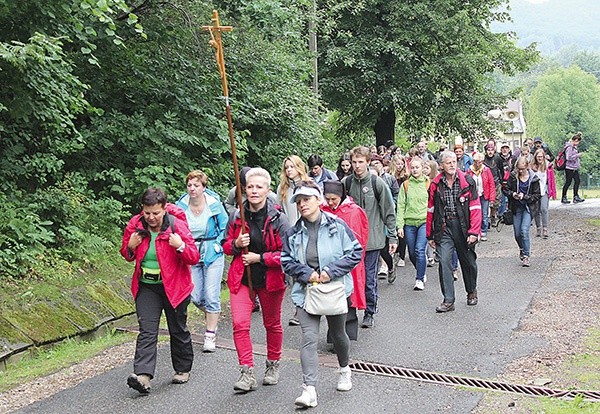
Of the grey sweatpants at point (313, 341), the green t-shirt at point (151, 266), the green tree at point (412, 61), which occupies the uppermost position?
the green tree at point (412, 61)

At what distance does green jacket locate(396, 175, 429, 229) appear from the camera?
432 inches

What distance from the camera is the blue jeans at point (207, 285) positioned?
Result: 792 centimetres

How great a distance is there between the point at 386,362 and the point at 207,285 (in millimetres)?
2052

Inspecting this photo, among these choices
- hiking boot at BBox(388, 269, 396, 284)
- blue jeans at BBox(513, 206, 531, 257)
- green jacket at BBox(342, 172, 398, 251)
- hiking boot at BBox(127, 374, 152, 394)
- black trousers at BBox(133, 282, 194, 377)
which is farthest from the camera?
blue jeans at BBox(513, 206, 531, 257)

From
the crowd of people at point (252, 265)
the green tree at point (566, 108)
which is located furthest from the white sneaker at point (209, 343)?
the green tree at point (566, 108)

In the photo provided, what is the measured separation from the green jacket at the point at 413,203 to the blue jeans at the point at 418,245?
9cm

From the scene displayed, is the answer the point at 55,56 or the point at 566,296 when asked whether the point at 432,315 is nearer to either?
the point at 566,296

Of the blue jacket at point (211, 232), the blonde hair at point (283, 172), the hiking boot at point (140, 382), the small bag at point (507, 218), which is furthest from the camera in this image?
the small bag at point (507, 218)

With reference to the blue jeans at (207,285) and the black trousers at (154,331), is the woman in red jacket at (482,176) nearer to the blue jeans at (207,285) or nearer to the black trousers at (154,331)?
the blue jeans at (207,285)

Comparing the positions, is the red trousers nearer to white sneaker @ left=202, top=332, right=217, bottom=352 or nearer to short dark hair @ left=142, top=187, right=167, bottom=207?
short dark hair @ left=142, top=187, right=167, bottom=207

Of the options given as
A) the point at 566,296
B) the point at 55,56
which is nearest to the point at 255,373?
the point at 55,56

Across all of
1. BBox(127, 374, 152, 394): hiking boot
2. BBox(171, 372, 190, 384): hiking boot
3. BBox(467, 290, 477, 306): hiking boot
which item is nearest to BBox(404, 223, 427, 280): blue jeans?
BBox(467, 290, 477, 306): hiking boot

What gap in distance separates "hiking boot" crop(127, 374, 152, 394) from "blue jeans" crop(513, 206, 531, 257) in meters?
8.09

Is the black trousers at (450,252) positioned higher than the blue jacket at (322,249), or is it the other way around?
the blue jacket at (322,249)
